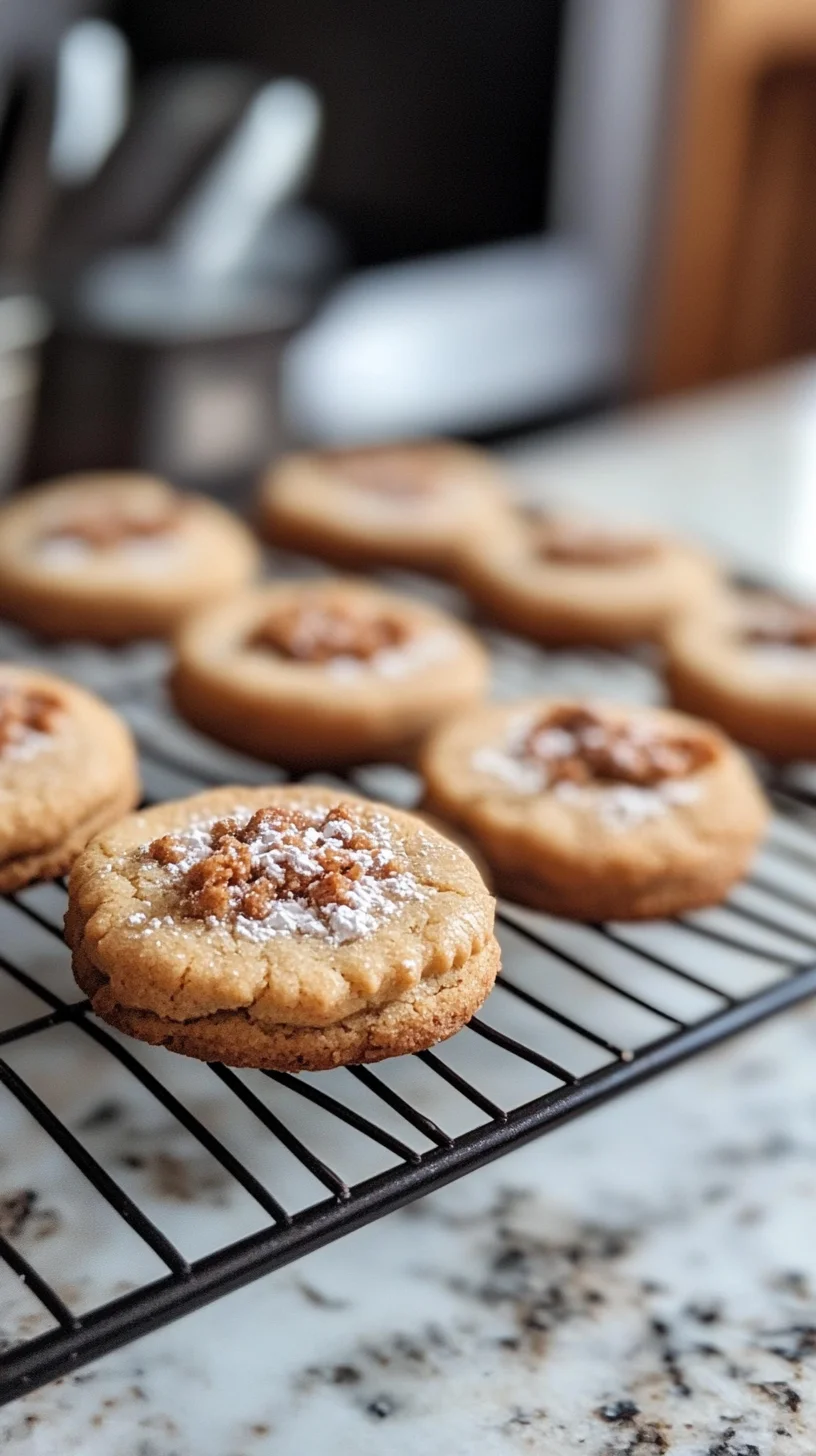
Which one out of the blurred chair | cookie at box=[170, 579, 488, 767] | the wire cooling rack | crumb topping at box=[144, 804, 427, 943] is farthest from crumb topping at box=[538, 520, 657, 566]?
the blurred chair

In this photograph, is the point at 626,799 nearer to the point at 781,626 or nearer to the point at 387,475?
the point at 781,626

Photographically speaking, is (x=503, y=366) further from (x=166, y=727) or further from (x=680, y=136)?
(x=166, y=727)

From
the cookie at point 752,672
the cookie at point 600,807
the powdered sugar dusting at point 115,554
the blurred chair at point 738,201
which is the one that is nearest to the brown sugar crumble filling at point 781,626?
the cookie at point 752,672

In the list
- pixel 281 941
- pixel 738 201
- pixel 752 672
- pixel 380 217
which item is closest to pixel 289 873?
pixel 281 941

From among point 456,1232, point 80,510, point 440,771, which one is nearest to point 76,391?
point 80,510

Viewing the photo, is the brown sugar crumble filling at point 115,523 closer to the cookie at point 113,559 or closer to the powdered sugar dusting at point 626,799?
the cookie at point 113,559

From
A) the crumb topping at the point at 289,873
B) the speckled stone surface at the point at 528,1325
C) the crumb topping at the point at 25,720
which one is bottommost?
the speckled stone surface at the point at 528,1325
